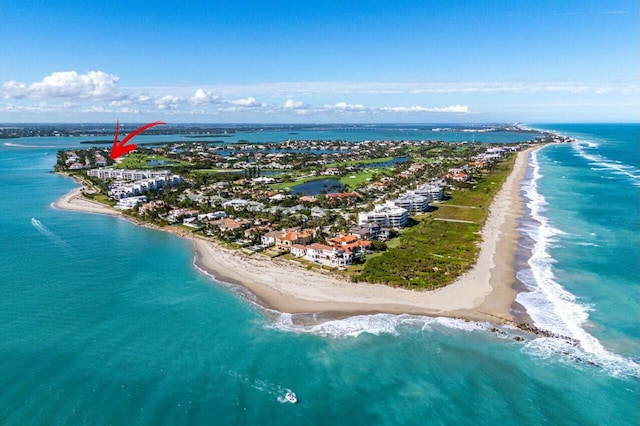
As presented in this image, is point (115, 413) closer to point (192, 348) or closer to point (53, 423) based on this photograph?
point (53, 423)

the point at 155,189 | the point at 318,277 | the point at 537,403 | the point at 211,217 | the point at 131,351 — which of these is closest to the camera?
the point at 537,403

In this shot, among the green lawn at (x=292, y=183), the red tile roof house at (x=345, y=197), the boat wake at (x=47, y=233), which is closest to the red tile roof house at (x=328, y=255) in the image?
the red tile roof house at (x=345, y=197)

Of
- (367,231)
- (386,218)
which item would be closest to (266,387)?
(367,231)

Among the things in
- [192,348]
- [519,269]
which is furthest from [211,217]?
[519,269]

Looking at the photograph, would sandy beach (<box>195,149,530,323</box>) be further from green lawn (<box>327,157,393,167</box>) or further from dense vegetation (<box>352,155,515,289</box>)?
green lawn (<box>327,157,393,167</box>)

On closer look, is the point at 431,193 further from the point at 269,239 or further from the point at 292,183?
the point at 269,239

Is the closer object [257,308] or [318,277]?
[257,308]
